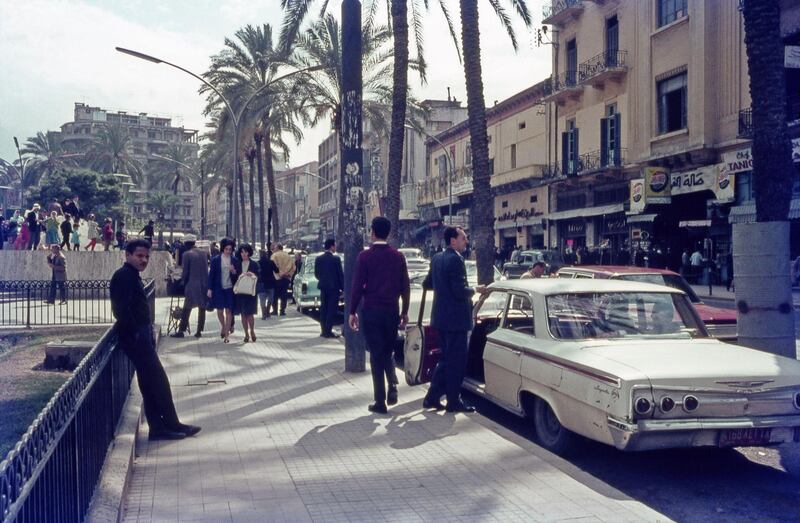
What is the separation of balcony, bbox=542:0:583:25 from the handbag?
3076 cm

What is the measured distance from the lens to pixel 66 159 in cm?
7325

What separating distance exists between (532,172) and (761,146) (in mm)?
35793

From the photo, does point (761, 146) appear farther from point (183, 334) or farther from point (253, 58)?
point (253, 58)

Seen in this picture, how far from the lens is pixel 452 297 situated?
7684 mm

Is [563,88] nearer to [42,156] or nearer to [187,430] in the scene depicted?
[187,430]

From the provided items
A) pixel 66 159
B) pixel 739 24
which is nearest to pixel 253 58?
pixel 739 24

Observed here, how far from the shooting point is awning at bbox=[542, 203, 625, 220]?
36906 mm

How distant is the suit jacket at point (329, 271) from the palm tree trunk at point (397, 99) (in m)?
2.17

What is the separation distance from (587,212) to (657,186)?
253 inches

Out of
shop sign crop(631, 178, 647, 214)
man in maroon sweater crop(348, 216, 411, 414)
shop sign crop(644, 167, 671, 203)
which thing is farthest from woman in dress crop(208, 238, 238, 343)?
shop sign crop(631, 178, 647, 214)

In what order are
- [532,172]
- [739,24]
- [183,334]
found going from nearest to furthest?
[183,334] → [739,24] → [532,172]

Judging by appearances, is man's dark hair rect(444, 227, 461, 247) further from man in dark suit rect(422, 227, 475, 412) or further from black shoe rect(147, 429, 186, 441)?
black shoe rect(147, 429, 186, 441)

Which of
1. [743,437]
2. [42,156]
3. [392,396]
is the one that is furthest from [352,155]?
[42,156]

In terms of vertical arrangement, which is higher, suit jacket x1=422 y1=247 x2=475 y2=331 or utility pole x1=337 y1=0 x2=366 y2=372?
utility pole x1=337 y1=0 x2=366 y2=372
